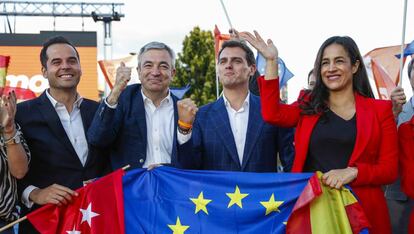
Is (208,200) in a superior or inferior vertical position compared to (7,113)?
inferior

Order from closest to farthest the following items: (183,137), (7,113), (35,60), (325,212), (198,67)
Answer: (7,113)
(325,212)
(183,137)
(198,67)
(35,60)

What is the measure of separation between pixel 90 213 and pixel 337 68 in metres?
2.28

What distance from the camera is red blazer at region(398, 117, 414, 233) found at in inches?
165

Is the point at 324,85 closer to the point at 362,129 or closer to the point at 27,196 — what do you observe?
the point at 362,129

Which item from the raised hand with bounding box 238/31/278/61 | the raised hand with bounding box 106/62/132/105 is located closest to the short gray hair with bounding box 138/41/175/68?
the raised hand with bounding box 106/62/132/105

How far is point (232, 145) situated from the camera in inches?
193

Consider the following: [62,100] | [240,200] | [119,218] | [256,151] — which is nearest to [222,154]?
[256,151]

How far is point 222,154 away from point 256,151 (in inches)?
12.1

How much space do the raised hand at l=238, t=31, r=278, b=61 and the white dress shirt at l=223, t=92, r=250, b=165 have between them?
0.91 m

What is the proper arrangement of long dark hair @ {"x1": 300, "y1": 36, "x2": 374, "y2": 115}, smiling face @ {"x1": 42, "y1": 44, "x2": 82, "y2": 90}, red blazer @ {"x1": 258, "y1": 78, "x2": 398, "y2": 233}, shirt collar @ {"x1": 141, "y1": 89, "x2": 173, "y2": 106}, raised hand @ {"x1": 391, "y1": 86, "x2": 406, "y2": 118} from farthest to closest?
shirt collar @ {"x1": 141, "y1": 89, "x2": 173, "y2": 106}
raised hand @ {"x1": 391, "y1": 86, "x2": 406, "y2": 118}
smiling face @ {"x1": 42, "y1": 44, "x2": 82, "y2": 90}
long dark hair @ {"x1": 300, "y1": 36, "x2": 374, "y2": 115}
red blazer @ {"x1": 258, "y1": 78, "x2": 398, "y2": 233}

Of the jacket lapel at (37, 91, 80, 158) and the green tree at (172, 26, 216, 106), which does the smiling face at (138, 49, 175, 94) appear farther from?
the green tree at (172, 26, 216, 106)

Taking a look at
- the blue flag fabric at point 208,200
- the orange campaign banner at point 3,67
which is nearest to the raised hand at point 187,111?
the blue flag fabric at point 208,200

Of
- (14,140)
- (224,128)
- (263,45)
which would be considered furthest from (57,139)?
(263,45)

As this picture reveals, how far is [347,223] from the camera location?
3988 mm
